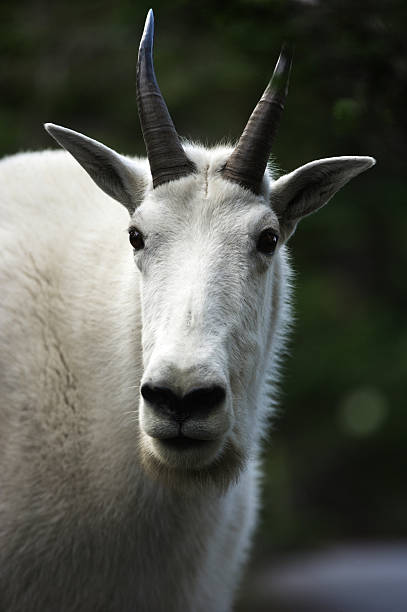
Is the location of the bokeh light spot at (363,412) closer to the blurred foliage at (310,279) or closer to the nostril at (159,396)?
the blurred foliage at (310,279)

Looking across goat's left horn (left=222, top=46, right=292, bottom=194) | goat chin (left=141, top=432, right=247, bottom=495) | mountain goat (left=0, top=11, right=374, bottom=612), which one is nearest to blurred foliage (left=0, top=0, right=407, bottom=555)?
mountain goat (left=0, top=11, right=374, bottom=612)

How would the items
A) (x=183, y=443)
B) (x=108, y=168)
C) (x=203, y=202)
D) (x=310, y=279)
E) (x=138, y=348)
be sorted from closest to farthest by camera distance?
(x=183, y=443), (x=203, y=202), (x=138, y=348), (x=108, y=168), (x=310, y=279)

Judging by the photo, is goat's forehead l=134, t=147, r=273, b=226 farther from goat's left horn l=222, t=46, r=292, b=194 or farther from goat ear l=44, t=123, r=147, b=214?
goat ear l=44, t=123, r=147, b=214

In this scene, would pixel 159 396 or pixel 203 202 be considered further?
pixel 203 202

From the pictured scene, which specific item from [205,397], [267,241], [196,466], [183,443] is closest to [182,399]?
[205,397]

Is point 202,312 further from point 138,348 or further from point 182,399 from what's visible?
point 138,348

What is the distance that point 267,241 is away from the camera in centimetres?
443

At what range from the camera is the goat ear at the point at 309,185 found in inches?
183

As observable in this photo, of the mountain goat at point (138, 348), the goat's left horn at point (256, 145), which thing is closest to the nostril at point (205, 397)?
the mountain goat at point (138, 348)

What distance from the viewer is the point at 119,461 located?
15.1 ft

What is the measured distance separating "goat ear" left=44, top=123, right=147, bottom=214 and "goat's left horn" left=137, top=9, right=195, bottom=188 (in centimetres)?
25

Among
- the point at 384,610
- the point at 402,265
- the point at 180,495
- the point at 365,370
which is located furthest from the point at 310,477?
the point at 180,495

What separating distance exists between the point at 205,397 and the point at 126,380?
40.4 inches

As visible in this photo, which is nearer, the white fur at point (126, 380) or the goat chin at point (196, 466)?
the goat chin at point (196, 466)
